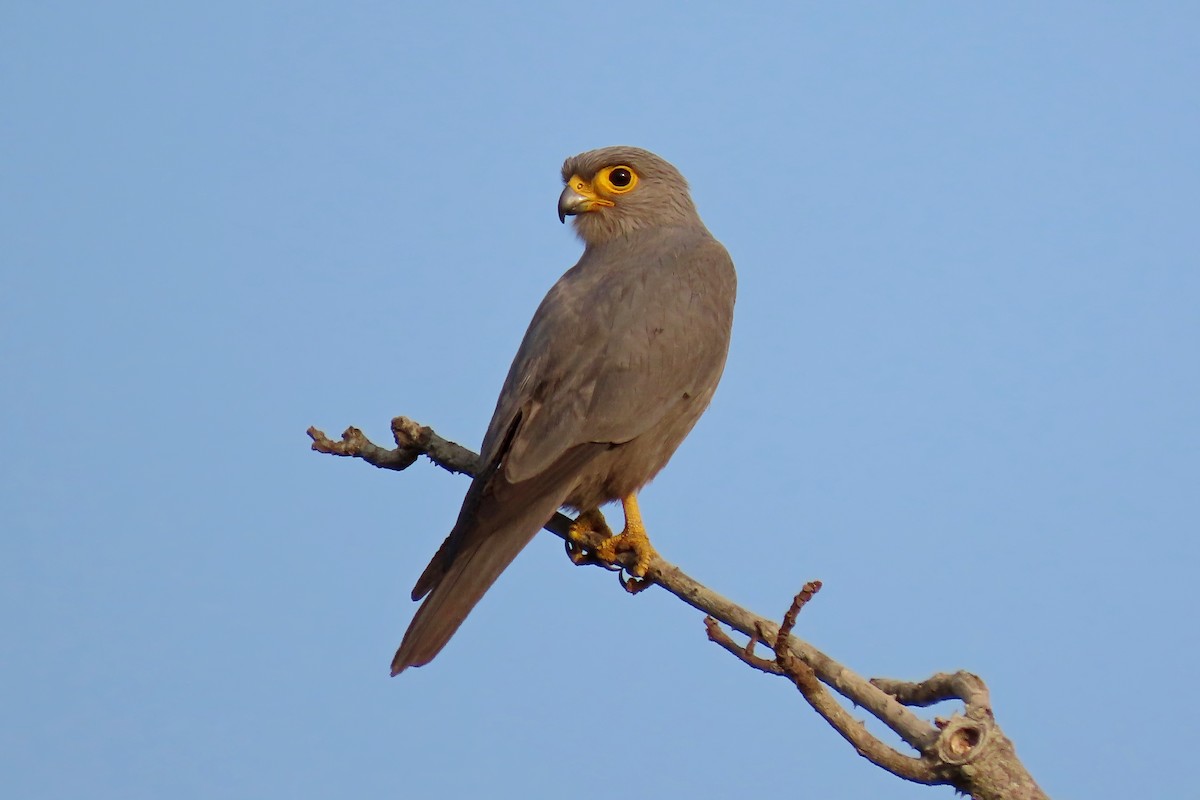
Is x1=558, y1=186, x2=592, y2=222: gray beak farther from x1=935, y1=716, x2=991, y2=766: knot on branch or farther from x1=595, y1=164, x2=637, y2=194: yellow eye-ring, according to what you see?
x1=935, y1=716, x2=991, y2=766: knot on branch

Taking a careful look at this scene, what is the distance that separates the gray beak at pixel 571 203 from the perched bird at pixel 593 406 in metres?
0.28

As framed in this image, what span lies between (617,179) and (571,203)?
0.74 feet

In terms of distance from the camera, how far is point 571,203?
522cm

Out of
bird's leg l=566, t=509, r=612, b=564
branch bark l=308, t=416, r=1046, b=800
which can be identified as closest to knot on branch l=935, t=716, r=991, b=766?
branch bark l=308, t=416, r=1046, b=800

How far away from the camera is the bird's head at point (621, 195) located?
5.23 metres

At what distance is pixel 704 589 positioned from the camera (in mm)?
3830

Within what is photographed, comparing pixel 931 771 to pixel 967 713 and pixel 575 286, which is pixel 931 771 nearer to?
pixel 967 713

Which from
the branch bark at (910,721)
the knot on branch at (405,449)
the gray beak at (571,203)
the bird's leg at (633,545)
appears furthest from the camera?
the gray beak at (571,203)

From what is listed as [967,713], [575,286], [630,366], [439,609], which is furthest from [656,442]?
[967,713]

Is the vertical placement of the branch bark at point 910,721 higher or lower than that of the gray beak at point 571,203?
lower

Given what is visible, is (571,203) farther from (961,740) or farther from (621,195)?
(961,740)

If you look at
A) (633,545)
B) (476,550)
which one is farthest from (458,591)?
(633,545)

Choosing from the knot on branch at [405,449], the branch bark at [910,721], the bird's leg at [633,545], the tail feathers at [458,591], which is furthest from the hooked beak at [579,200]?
the branch bark at [910,721]

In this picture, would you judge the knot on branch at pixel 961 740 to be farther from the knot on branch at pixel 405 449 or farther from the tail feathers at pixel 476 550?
the knot on branch at pixel 405 449
